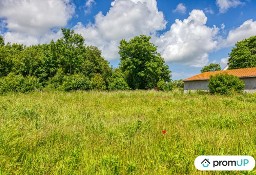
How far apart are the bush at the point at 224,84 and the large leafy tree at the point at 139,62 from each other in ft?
82.0

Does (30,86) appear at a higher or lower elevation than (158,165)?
higher

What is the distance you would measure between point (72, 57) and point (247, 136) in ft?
152

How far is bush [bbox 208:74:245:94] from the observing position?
3133cm

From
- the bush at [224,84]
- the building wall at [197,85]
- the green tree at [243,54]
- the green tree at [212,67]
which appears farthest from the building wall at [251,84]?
the green tree at [212,67]

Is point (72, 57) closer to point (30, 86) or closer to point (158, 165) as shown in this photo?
point (30, 86)

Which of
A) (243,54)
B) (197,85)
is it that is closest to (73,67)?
(197,85)

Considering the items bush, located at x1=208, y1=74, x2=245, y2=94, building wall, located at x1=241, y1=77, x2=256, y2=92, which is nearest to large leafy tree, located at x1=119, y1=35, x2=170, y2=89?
building wall, located at x1=241, y1=77, x2=256, y2=92

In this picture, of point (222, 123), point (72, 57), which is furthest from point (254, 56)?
point (222, 123)

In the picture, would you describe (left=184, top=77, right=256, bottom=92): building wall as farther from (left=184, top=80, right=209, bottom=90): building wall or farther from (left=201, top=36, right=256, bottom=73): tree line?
(left=201, top=36, right=256, bottom=73): tree line

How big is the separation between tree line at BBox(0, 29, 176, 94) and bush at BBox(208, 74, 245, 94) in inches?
680

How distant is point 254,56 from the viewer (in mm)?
57750

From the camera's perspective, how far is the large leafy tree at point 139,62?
188 ft

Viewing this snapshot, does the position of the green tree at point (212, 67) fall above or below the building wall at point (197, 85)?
above

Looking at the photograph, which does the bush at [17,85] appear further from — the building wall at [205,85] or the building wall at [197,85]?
the building wall at [197,85]
